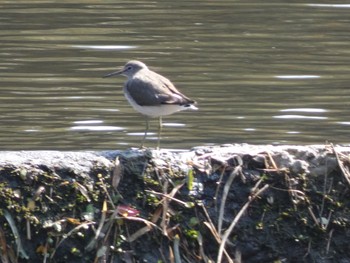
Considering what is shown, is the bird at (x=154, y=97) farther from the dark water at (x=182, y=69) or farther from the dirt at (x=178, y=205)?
the dark water at (x=182, y=69)

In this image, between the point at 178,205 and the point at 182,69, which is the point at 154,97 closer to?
the point at 178,205

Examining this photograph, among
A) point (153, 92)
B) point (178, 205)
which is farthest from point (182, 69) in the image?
point (178, 205)

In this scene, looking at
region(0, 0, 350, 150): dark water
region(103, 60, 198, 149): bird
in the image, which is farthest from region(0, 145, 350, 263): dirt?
region(0, 0, 350, 150): dark water

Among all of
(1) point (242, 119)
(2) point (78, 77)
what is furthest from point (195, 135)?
(2) point (78, 77)

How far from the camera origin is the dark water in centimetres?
1021

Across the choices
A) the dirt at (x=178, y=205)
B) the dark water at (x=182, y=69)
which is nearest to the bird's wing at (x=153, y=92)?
the dirt at (x=178, y=205)

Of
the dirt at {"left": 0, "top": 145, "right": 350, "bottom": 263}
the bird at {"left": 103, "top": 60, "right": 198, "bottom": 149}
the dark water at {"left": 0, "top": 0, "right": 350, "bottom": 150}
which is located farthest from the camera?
the dark water at {"left": 0, "top": 0, "right": 350, "bottom": 150}

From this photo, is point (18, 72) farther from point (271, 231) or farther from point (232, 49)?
point (271, 231)

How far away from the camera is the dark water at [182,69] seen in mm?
10211

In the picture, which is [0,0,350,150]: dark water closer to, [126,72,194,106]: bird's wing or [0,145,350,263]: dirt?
[126,72,194,106]: bird's wing

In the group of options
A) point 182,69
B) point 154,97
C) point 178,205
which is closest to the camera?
point 178,205

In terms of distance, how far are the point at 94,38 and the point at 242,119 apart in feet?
13.9

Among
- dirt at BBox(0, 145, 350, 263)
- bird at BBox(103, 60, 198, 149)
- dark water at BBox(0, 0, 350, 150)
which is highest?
bird at BBox(103, 60, 198, 149)

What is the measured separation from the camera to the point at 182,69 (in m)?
12.7
